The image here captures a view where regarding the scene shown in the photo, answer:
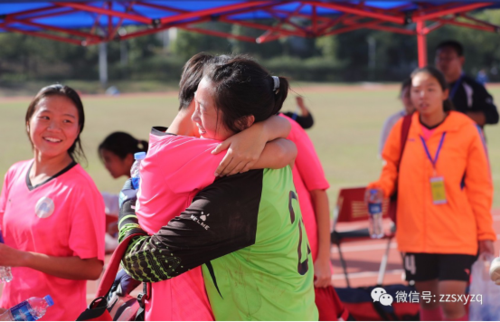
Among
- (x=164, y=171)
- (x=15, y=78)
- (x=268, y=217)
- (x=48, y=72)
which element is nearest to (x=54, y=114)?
(x=164, y=171)

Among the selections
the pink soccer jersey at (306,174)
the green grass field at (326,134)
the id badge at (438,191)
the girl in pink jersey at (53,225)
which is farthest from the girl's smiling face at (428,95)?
the girl in pink jersey at (53,225)

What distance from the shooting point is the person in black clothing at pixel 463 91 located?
543 centimetres

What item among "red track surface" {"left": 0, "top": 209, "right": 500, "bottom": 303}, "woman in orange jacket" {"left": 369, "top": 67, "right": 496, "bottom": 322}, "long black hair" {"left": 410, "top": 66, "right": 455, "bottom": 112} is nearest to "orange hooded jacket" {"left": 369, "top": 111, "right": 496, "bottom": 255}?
"woman in orange jacket" {"left": 369, "top": 67, "right": 496, "bottom": 322}

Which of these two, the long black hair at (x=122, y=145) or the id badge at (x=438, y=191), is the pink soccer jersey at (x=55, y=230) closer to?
the long black hair at (x=122, y=145)

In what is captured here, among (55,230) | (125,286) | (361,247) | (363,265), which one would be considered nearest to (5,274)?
(55,230)

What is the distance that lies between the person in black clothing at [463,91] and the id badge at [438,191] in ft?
6.96

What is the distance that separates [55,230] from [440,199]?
7.76 ft

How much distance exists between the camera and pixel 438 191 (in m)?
3.59

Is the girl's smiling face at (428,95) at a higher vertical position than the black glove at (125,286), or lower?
higher

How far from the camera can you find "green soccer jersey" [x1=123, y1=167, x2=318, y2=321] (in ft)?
5.06

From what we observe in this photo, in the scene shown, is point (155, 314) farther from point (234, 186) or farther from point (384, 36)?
point (384, 36)

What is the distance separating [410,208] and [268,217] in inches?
90.3

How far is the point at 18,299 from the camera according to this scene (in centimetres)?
234

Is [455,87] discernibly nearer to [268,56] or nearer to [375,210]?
[375,210]
